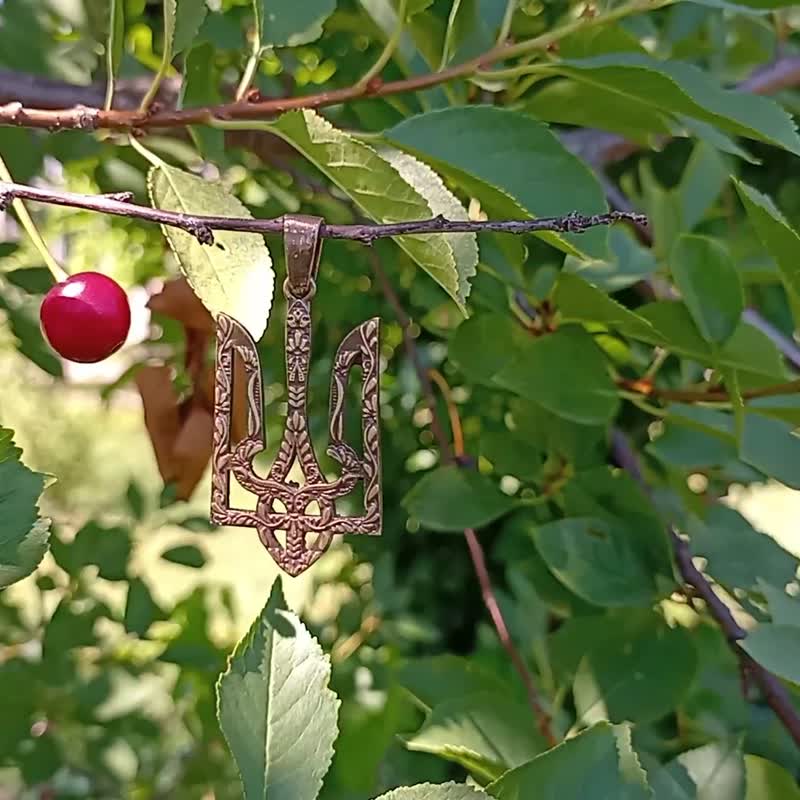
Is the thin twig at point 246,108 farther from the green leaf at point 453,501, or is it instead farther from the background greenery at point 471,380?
the green leaf at point 453,501

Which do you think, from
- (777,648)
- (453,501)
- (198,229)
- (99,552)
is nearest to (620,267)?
(453,501)

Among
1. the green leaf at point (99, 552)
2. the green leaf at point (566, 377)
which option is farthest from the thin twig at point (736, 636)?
the green leaf at point (99, 552)

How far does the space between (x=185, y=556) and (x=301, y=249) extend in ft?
2.46

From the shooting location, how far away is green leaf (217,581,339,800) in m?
0.38

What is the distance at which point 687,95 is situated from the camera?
480 mm

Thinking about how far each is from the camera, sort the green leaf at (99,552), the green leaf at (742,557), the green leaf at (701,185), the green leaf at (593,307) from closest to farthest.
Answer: the green leaf at (593,307), the green leaf at (742,557), the green leaf at (701,185), the green leaf at (99,552)

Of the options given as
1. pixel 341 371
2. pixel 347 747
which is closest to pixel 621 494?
pixel 341 371

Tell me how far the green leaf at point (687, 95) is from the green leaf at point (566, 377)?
0.17m

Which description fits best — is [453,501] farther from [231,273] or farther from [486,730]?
[231,273]

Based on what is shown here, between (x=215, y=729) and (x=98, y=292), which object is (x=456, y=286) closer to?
(x=98, y=292)

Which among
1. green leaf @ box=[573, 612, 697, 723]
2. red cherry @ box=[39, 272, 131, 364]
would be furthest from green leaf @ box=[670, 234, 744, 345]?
red cherry @ box=[39, 272, 131, 364]

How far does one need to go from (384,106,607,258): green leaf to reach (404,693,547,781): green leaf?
28 cm

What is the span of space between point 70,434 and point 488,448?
2645mm

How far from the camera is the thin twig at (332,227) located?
327 mm
